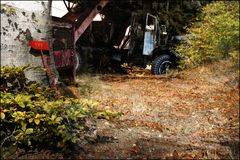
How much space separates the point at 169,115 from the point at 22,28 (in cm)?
338

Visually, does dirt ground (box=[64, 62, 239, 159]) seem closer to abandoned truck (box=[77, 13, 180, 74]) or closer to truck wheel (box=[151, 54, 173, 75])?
truck wheel (box=[151, 54, 173, 75])

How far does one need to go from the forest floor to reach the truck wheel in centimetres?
105

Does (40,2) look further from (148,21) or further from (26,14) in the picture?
(148,21)

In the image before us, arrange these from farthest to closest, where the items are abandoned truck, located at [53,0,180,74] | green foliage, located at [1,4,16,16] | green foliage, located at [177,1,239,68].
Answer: abandoned truck, located at [53,0,180,74] → green foliage, located at [177,1,239,68] → green foliage, located at [1,4,16,16]

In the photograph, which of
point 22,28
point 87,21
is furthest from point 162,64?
point 22,28

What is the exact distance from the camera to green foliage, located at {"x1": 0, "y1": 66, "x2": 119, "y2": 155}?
3191 millimetres

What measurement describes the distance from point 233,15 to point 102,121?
833 centimetres

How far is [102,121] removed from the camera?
16.4ft

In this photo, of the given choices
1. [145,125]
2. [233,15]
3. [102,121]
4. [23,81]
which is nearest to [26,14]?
[23,81]

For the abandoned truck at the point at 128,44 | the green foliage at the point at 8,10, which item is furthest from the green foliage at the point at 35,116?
the abandoned truck at the point at 128,44

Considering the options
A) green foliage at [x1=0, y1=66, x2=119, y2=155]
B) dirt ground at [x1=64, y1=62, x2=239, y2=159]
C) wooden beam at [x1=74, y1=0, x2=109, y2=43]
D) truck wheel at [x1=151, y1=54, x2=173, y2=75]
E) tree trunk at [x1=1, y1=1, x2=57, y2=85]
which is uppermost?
wooden beam at [x1=74, y1=0, x2=109, y2=43]

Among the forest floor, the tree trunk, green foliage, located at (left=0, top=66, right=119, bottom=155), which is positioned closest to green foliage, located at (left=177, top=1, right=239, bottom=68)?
the forest floor

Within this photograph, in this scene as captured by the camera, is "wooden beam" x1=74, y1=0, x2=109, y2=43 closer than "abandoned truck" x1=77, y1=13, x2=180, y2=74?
Yes

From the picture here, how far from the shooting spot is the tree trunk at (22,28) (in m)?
3.52
